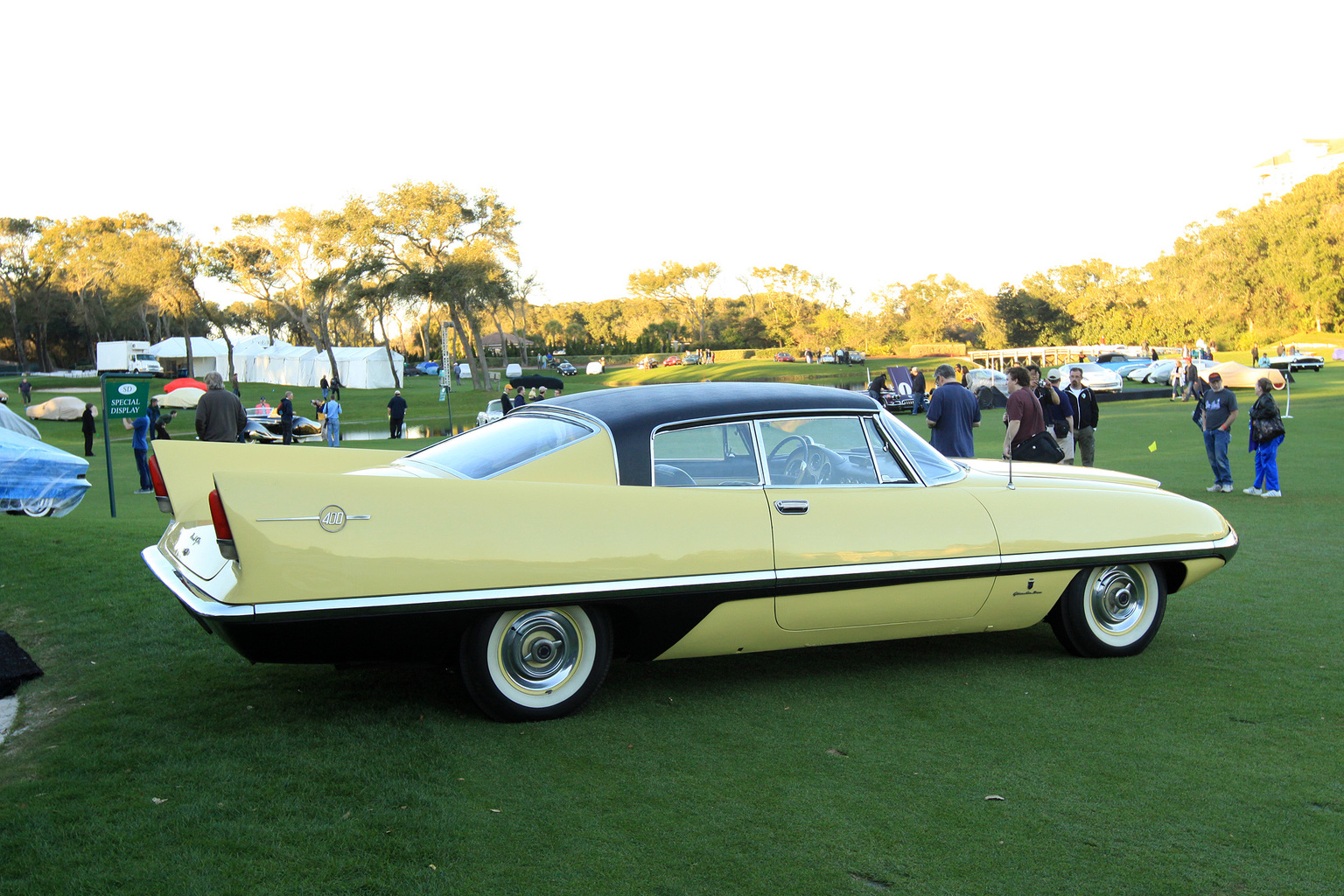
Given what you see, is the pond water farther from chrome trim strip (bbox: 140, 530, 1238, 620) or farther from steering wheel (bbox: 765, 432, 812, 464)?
chrome trim strip (bbox: 140, 530, 1238, 620)

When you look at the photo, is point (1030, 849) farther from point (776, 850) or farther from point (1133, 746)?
point (1133, 746)

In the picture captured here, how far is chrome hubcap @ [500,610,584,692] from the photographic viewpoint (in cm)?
416

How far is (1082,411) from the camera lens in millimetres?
12852

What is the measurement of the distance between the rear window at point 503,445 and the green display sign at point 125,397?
954 centimetres

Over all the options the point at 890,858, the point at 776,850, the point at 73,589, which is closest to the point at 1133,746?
the point at 890,858

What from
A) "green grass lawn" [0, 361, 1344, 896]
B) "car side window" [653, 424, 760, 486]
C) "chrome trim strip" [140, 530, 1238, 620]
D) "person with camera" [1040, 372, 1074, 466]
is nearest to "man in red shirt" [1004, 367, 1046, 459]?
"person with camera" [1040, 372, 1074, 466]

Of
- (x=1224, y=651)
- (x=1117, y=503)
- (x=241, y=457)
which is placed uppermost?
(x=241, y=457)

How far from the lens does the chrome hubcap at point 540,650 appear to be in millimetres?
4156

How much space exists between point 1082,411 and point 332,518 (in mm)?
11351

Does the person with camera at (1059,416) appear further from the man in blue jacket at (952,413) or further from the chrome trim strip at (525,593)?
the chrome trim strip at (525,593)

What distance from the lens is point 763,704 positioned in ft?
14.9

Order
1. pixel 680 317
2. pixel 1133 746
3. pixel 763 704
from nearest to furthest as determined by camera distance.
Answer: pixel 1133 746
pixel 763 704
pixel 680 317

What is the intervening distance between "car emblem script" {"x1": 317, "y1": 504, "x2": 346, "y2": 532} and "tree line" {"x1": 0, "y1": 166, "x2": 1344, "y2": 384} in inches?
1943

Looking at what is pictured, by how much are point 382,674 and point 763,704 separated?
6.41 ft
